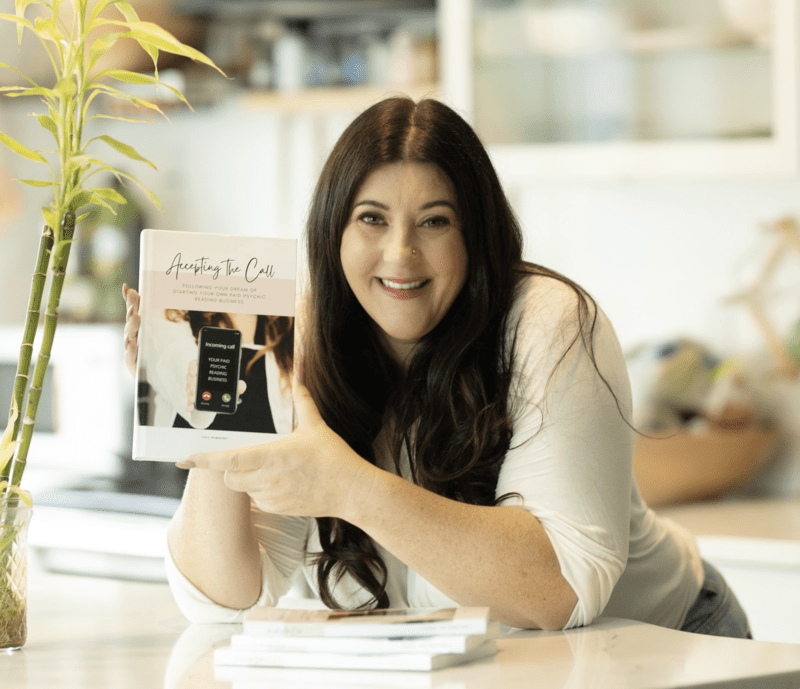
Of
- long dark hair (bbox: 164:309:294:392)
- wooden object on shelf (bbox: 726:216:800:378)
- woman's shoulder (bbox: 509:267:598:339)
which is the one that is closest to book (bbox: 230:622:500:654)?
long dark hair (bbox: 164:309:294:392)

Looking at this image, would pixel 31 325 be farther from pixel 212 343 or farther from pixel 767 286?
pixel 767 286

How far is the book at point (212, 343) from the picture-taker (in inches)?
41.2

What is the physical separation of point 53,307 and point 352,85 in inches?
79.9

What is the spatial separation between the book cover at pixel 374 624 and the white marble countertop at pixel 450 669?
0.04 m

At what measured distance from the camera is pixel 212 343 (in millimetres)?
1057

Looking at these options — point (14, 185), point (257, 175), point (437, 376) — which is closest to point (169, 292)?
point (437, 376)

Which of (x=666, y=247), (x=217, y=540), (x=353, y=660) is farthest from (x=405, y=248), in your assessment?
(x=666, y=247)

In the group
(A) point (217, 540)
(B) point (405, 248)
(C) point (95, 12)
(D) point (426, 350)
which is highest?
(C) point (95, 12)

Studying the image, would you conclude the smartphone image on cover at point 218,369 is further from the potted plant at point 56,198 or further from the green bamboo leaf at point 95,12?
the green bamboo leaf at point 95,12

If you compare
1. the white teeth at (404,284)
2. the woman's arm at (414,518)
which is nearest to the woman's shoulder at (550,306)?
the white teeth at (404,284)

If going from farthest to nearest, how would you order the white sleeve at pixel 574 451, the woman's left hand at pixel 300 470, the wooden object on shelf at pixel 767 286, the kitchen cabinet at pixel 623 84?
1. the wooden object on shelf at pixel 767 286
2. the kitchen cabinet at pixel 623 84
3. the white sleeve at pixel 574 451
4. the woman's left hand at pixel 300 470

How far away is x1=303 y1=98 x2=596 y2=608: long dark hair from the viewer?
4.20 ft

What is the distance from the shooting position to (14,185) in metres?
3.35

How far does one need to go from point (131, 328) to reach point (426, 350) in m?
0.42
